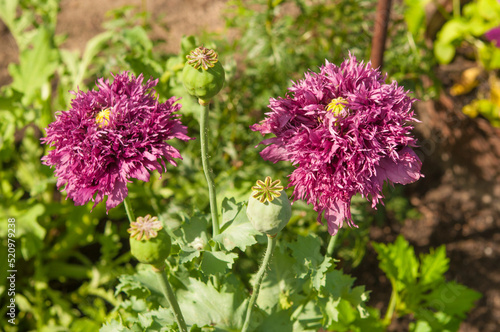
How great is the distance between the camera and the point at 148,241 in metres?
0.99

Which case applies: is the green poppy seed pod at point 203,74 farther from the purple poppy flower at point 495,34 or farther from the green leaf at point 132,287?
the purple poppy flower at point 495,34

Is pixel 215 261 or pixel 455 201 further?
pixel 455 201

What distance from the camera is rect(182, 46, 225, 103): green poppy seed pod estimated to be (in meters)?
1.13

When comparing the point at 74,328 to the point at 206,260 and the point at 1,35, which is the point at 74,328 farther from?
the point at 1,35

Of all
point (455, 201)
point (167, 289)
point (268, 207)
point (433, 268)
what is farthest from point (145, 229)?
point (455, 201)

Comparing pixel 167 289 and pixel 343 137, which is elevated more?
pixel 343 137

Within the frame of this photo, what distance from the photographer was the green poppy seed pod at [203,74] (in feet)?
3.71

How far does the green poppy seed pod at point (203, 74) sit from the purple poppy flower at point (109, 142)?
0.17 metres

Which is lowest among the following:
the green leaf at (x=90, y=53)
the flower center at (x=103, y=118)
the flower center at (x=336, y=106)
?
the green leaf at (x=90, y=53)

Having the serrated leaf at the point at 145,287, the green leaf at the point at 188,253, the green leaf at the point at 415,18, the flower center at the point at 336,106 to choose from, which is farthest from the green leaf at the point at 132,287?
the green leaf at the point at 415,18

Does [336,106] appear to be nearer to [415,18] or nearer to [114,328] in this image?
[114,328]

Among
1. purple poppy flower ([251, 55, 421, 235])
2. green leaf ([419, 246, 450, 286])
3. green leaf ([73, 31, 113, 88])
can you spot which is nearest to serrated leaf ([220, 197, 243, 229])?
purple poppy flower ([251, 55, 421, 235])

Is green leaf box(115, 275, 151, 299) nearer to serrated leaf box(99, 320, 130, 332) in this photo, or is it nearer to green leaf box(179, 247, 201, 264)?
serrated leaf box(99, 320, 130, 332)

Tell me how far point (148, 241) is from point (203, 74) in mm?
431
